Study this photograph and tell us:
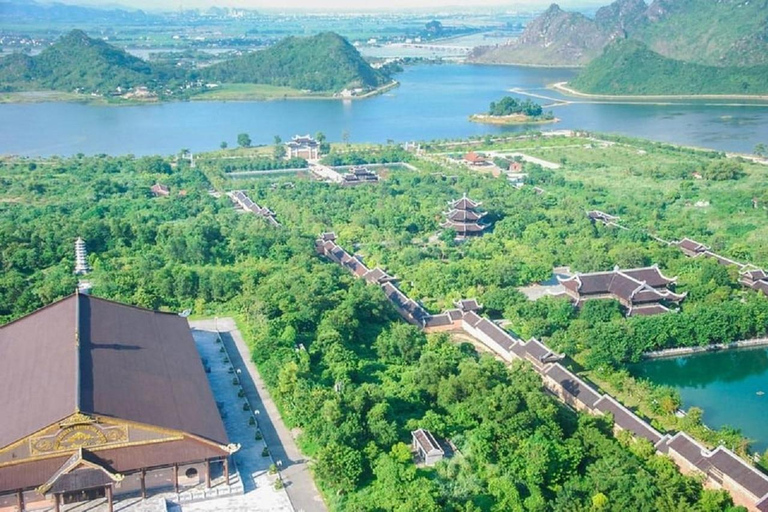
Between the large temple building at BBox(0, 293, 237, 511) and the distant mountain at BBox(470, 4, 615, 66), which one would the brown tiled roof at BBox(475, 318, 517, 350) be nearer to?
the large temple building at BBox(0, 293, 237, 511)

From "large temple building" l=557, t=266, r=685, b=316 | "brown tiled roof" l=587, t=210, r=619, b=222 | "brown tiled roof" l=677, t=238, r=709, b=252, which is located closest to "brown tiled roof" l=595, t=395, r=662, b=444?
"large temple building" l=557, t=266, r=685, b=316

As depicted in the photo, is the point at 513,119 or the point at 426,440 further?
the point at 513,119

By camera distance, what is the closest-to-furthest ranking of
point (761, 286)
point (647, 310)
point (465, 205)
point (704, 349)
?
point (704, 349) < point (647, 310) < point (761, 286) < point (465, 205)

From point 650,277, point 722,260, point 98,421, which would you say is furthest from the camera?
point 722,260

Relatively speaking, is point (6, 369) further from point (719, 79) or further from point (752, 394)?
point (719, 79)

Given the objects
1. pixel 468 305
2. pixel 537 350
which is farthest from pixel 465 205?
pixel 537 350

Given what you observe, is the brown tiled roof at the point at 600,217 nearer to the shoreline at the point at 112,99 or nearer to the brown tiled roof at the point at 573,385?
the brown tiled roof at the point at 573,385

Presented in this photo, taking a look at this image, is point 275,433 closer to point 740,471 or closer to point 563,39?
point 740,471
